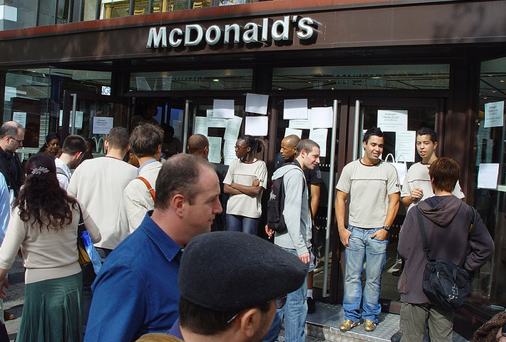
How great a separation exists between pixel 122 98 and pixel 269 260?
7534 mm

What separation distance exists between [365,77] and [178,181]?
15.4 feet

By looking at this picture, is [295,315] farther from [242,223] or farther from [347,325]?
[242,223]

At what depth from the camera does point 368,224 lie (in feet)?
18.5

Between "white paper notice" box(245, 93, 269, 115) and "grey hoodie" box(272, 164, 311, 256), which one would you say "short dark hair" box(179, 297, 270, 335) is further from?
"white paper notice" box(245, 93, 269, 115)

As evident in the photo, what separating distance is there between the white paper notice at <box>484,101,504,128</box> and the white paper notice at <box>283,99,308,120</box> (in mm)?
2084

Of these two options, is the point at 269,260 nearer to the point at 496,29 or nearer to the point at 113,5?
the point at 496,29

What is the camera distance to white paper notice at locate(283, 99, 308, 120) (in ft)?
21.7

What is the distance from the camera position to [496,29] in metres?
4.79

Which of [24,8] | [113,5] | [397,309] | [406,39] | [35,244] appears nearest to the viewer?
[35,244]

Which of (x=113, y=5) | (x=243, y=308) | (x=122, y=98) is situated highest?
(x=113, y=5)

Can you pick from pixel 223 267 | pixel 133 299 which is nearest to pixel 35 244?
pixel 133 299

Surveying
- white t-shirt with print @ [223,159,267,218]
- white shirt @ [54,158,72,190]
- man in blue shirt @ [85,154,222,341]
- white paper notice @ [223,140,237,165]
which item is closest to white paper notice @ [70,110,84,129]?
white paper notice @ [223,140,237,165]

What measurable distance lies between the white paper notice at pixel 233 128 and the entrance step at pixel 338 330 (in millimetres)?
2610

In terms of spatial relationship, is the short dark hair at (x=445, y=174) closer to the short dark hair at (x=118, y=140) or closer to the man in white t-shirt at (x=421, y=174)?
the man in white t-shirt at (x=421, y=174)
